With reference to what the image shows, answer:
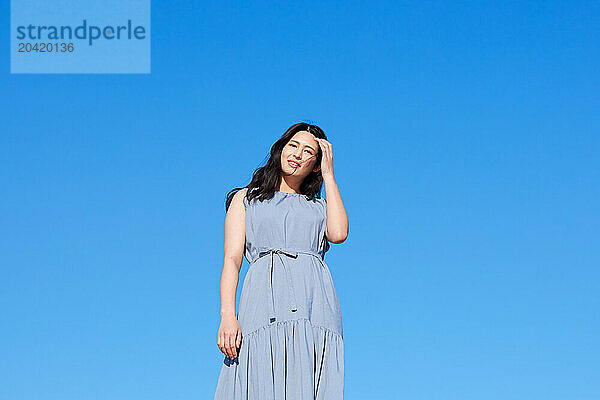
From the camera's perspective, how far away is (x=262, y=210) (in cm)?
680

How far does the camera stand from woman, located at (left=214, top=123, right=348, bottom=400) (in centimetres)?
656

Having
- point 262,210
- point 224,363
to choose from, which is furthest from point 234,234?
point 224,363

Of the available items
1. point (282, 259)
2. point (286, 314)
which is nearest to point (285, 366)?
point (286, 314)

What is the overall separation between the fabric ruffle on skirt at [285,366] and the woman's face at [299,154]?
92 centimetres

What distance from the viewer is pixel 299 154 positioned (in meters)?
6.90

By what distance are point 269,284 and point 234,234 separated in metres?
0.37

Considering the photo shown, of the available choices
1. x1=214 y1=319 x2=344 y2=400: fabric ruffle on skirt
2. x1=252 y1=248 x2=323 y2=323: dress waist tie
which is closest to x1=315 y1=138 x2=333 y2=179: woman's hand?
x1=252 y1=248 x2=323 y2=323: dress waist tie

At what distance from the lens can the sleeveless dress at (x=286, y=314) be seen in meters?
6.55

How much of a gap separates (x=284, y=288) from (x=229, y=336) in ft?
1.35

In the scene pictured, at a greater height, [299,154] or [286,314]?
[299,154]

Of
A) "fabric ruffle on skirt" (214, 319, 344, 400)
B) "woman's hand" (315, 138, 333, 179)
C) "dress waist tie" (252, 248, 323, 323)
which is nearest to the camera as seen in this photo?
"fabric ruffle on skirt" (214, 319, 344, 400)

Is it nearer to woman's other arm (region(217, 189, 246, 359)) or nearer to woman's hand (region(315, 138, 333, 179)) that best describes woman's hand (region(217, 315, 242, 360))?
woman's other arm (region(217, 189, 246, 359))

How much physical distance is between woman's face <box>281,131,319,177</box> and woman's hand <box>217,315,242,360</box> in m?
0.96

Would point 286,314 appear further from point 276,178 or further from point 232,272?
point 276,178
